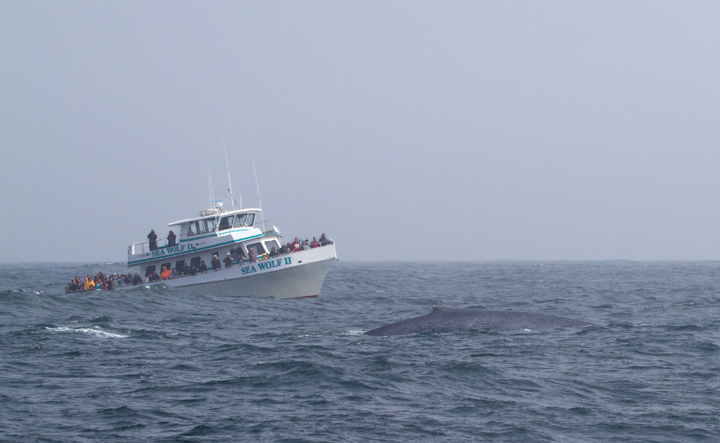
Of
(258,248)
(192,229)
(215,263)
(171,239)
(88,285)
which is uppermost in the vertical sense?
(192,229)

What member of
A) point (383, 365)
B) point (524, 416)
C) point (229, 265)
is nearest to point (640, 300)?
point (229, 265)

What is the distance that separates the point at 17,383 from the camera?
1382cm

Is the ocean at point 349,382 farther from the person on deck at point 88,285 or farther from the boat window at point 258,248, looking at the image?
the boat window at point 258,248

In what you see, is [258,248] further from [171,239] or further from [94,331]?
[94,331]

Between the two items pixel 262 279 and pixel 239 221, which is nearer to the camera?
pixel 262 279

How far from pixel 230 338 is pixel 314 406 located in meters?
8.81

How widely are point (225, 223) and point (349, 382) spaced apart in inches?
1002

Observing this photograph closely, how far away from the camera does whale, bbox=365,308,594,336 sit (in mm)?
19828

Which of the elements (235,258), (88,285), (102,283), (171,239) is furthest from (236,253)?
(88,285)

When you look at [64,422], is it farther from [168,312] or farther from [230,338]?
[168,312]

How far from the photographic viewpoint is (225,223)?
38.0 metres

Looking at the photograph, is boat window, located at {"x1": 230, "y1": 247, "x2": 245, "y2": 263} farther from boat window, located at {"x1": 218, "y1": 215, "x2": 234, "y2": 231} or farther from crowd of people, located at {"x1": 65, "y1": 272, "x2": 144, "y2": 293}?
crowd of people, located at {"x1": 65, "y1": 272, "x2": 144, "y2": 293}

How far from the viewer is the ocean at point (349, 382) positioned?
1045 centimetres

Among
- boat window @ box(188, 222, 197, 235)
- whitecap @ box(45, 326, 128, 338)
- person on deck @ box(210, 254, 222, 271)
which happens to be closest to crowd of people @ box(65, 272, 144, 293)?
boat window @ box(188, 222, 197, 235)
